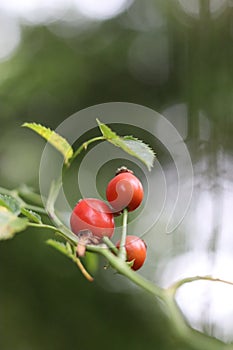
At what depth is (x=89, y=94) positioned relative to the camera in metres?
1.74

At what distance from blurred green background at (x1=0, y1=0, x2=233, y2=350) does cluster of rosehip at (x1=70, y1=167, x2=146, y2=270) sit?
78cm

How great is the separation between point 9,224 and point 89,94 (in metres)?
1.43

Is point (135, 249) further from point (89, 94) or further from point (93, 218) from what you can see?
point (89, 94)

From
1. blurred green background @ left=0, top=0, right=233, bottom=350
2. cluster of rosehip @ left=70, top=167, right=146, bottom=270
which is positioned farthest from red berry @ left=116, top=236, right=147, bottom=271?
blurred green background @ left=0, top=0, right=233, bottom=350

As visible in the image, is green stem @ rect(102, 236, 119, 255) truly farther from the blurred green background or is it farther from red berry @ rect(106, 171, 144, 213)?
the blurred green background

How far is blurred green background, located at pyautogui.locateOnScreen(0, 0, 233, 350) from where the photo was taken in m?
1.45

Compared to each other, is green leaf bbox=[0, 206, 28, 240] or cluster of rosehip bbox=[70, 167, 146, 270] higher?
cluster of rosehip bbox=[70, 167, 146, 270]

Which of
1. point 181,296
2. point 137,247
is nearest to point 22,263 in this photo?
point 181,296

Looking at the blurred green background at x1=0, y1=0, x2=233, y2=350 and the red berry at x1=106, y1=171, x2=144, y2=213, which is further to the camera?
the blurred green background at x1=0, y1=0, x2=233, y2=350

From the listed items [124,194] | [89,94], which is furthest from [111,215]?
[89,94]

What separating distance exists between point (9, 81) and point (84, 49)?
1.20ft

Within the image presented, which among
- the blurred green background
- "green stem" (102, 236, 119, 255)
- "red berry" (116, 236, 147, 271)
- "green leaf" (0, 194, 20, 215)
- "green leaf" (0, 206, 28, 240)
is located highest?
the blurred green background

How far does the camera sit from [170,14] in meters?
1.81

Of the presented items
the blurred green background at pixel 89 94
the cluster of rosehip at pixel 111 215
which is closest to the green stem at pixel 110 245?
the cluster of rosehip at pixel 111 215
